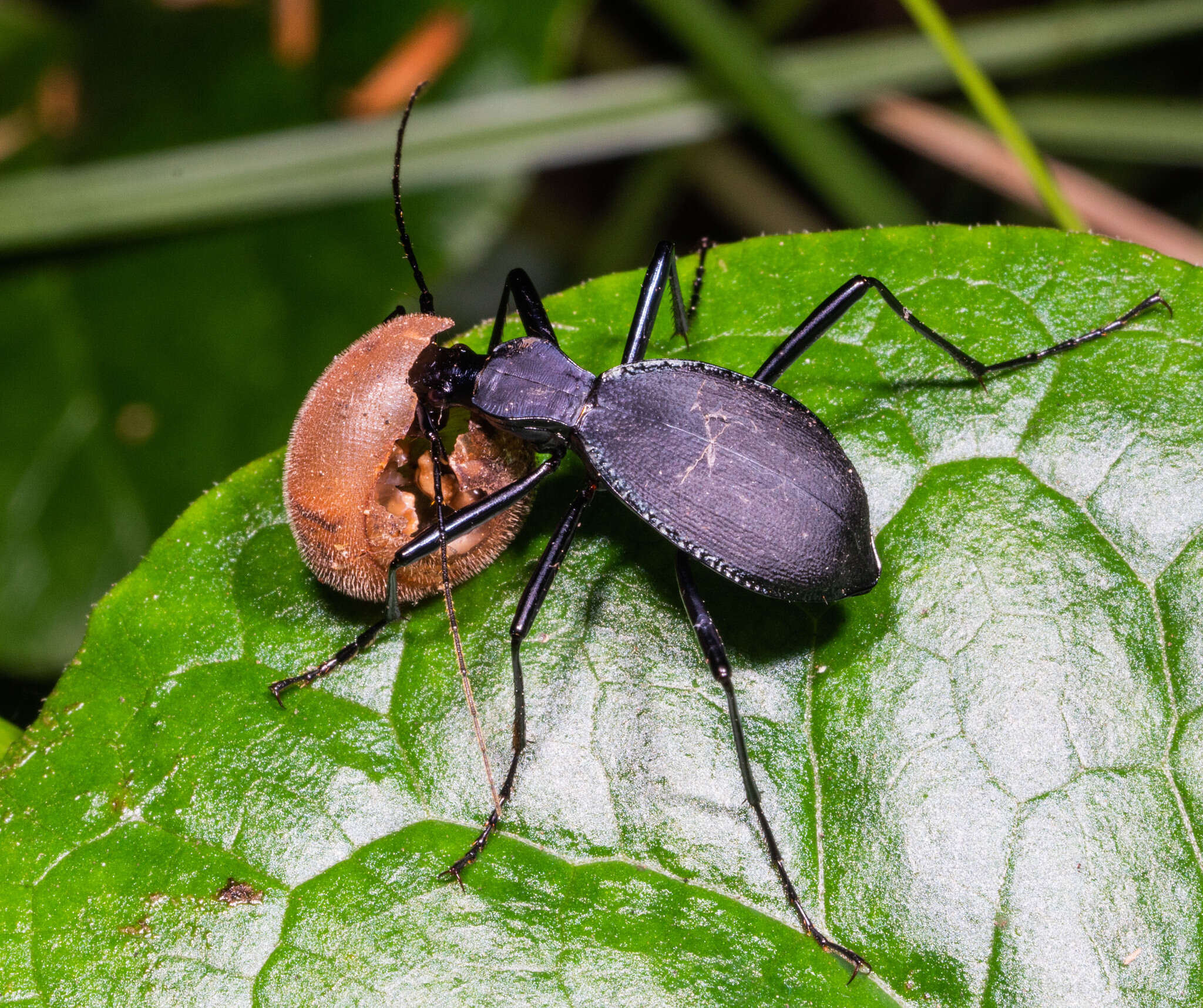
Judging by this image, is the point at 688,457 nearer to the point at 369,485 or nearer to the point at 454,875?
the point at 369,485

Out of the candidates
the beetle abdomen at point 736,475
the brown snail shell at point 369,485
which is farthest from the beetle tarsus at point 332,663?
the beetle abdomen at point 736,475

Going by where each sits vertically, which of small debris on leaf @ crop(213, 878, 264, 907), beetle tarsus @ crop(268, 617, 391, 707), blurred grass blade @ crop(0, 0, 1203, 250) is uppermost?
blurred grass blade @ crop(0, 0, 1203, 250)

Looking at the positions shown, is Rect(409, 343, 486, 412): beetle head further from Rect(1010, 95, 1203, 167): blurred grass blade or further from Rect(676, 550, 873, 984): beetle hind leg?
Rect(1010, 95, 1203, 167): blurred grass blade

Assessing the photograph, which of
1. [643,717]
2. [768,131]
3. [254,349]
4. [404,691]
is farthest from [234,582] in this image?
[768,131]

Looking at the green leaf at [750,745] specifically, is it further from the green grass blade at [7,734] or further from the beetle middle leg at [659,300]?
the beetle middle leg at [659,300]

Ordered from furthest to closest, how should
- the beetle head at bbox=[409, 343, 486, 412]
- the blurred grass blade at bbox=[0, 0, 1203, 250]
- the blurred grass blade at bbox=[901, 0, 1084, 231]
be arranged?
the blurred grass blade at bbox=[0, 0, 1203, 250] < the blurred grass blade at bbox=[901, 0, 1084, 231] < the beetle head at bbox=[409, 343, 486, 412]

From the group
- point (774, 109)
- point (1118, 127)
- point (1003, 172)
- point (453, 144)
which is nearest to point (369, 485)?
point (453, 144)

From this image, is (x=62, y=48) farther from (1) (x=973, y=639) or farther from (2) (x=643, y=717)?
(1) (x=973, y=639)

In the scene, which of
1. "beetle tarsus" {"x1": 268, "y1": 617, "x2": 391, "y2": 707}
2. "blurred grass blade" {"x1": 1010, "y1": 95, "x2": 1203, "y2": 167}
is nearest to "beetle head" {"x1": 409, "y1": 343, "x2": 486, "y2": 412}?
"beetle tarsus" {"x1": 268, "y1": 617, "x2": 391, "y2": 707}
